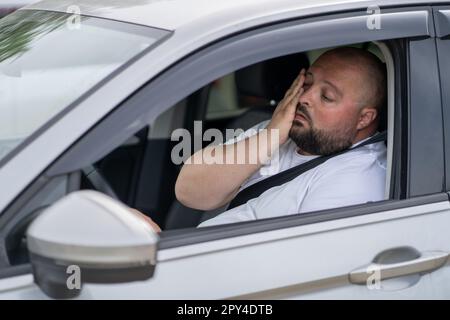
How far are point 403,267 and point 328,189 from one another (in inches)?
16.7

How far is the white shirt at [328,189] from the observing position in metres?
2.41

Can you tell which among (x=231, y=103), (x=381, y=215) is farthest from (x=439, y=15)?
(x=231, y=103)

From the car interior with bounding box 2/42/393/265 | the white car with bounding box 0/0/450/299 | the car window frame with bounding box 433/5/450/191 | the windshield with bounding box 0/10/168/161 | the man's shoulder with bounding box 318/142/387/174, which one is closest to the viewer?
the white car with bounding box 0/0/450/299

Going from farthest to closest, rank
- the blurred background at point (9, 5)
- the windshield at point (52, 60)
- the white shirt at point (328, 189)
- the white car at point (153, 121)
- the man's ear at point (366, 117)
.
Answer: the blurred background at point (9, 5) < the man's ear at point (366, 117) < the white shirt at point (328, 189) < the windshield at point (52, 60) < the white car at point (153, 121)

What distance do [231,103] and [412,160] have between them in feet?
10.0

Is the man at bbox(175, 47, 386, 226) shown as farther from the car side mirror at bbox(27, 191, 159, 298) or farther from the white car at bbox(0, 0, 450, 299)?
the car side mirror at bbox(27, 191, 159, 298)

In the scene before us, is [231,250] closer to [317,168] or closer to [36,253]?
[36,253]

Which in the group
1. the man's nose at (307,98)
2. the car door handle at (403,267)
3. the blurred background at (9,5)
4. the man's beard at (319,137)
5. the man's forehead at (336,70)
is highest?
the blurred background at (9,5)

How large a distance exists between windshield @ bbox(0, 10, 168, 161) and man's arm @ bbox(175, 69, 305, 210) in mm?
574

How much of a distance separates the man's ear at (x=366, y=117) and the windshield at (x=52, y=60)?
88 centimetres

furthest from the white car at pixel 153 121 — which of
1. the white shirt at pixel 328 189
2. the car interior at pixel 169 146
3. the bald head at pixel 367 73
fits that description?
the car interior at pixel 169 146

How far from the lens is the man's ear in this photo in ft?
8.61

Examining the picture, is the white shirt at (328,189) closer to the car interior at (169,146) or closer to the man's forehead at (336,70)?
the man's forehead at (336,70)

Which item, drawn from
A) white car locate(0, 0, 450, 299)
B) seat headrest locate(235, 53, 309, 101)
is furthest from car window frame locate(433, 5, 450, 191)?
seat headrest locate(235, 53, 309, 101)
